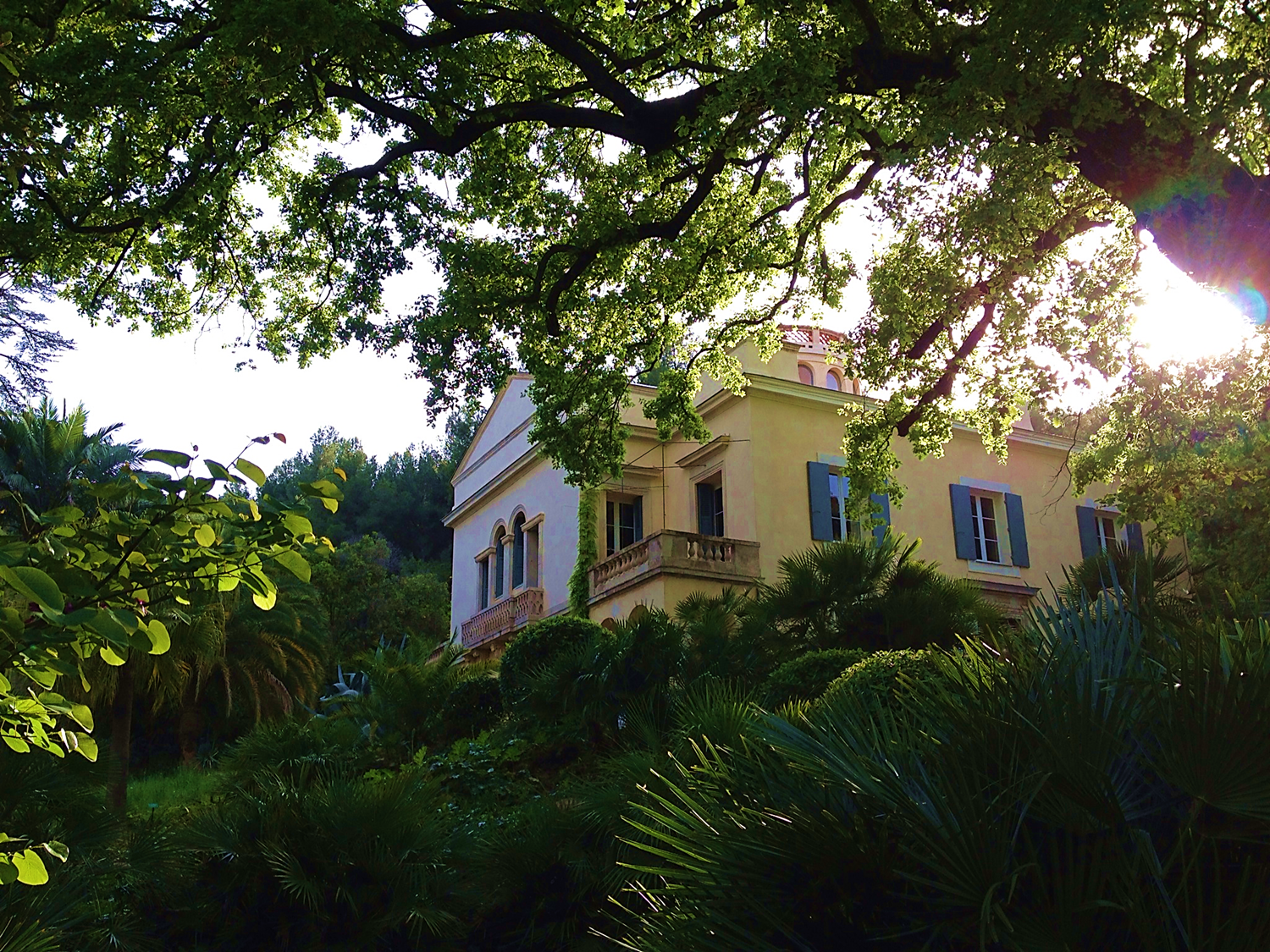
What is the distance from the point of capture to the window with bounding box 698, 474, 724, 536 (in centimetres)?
2256

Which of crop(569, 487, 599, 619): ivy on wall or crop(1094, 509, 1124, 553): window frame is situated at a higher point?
crop(1094, 509, 1124, 553): window frame

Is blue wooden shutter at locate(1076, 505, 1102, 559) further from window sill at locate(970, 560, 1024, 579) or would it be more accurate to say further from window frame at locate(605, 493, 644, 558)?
window frame at locate(605, 493, 644, 558)

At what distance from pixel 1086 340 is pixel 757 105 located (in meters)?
4.53

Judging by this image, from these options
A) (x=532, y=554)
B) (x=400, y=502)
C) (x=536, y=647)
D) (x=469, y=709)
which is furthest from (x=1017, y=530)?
(x=400, y=502)

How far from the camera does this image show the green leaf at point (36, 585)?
7.24ft

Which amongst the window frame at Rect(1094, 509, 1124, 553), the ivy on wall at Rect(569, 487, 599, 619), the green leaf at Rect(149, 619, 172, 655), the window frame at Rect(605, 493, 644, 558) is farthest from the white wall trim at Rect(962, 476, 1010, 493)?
the green leaf at Rect(149, 619, 172, 655)

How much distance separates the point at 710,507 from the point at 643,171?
37.4ft

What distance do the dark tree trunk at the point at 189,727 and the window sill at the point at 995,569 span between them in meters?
17.4

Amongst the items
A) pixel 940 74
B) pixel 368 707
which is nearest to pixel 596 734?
pixel 368 707

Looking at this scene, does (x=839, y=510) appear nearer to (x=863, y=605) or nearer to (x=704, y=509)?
(x=704, y=509)

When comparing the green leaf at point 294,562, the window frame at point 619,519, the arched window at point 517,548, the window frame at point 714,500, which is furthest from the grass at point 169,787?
the green leaf at point 294,562

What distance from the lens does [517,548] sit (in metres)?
27.9

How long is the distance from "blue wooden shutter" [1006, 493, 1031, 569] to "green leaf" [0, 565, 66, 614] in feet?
77.3

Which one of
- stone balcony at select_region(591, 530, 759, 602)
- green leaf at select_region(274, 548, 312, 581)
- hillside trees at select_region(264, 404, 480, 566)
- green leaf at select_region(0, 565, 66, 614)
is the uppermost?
hillside trees at select_region(264, 404, 480, 566)
